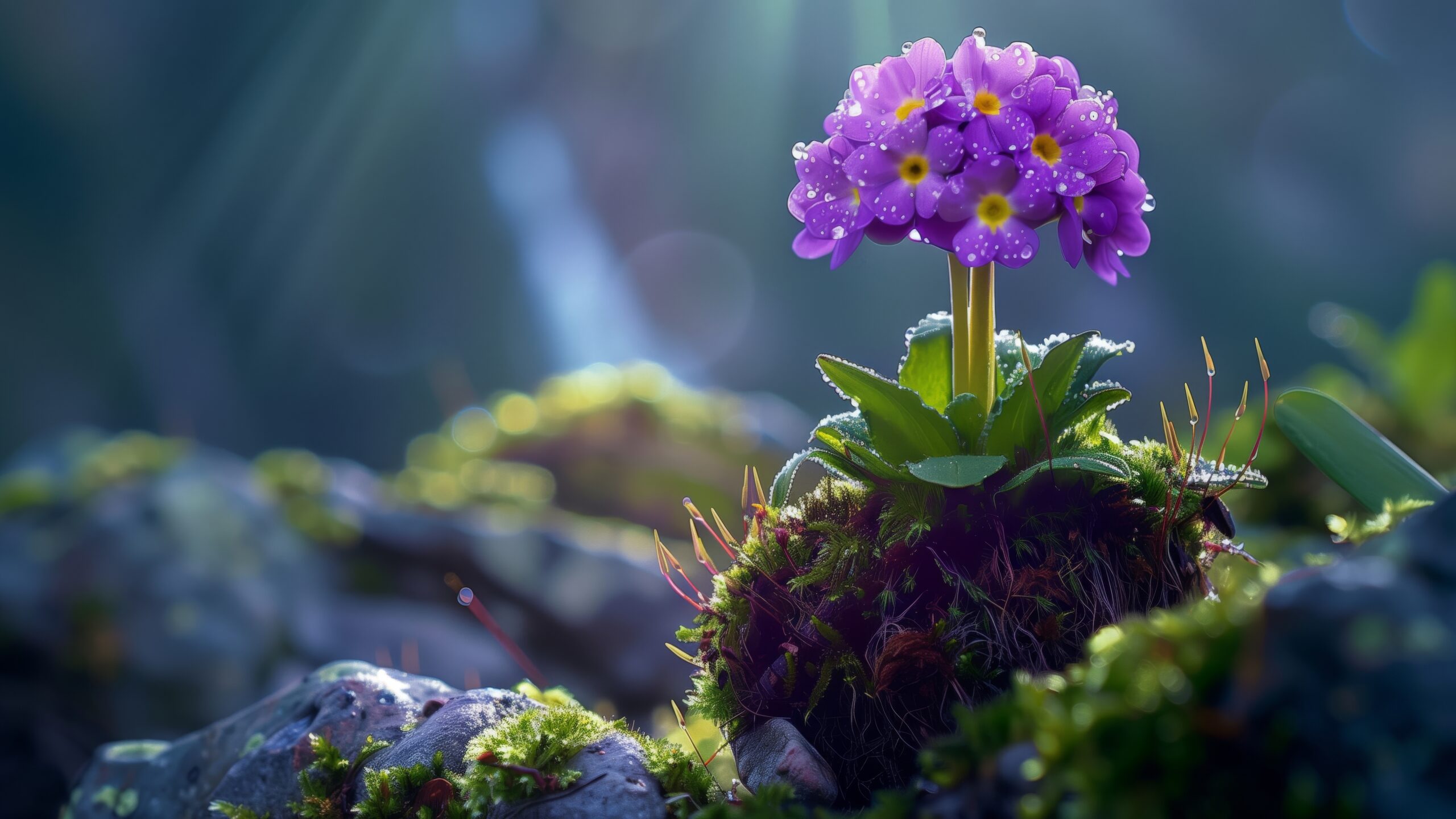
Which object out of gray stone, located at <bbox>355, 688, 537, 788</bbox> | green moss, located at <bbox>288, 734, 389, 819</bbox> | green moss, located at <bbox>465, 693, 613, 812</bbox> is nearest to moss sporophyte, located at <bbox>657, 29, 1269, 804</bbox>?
green moss, located at <bbox>465, 693, 613, 812</bbox>

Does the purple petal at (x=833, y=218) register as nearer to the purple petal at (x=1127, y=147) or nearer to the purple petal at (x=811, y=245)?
the purple petal at (x=811, y=245)

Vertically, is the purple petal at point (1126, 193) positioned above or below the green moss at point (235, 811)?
above

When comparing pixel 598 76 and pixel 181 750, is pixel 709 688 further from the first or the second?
pixel 598 76

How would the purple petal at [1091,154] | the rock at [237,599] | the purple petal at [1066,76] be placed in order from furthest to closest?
the rock at [237,599]
the purple petal at [1066,76]
the purple petal at [1091,154]

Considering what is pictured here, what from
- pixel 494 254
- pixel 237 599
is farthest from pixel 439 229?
pixel 237 599

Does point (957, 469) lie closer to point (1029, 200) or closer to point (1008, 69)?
point (1029, 200)

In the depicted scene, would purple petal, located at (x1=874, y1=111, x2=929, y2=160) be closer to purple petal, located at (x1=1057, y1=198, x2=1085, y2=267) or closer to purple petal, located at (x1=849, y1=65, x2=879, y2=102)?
purple petal, located at (x1=849, y1=65, x2=879, y2=102)

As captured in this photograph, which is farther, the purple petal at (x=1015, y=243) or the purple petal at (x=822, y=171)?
the purple petal at (x=822, y=171)

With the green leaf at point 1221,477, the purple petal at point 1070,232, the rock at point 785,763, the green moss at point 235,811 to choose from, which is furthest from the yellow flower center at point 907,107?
the green moss at point 235,811
